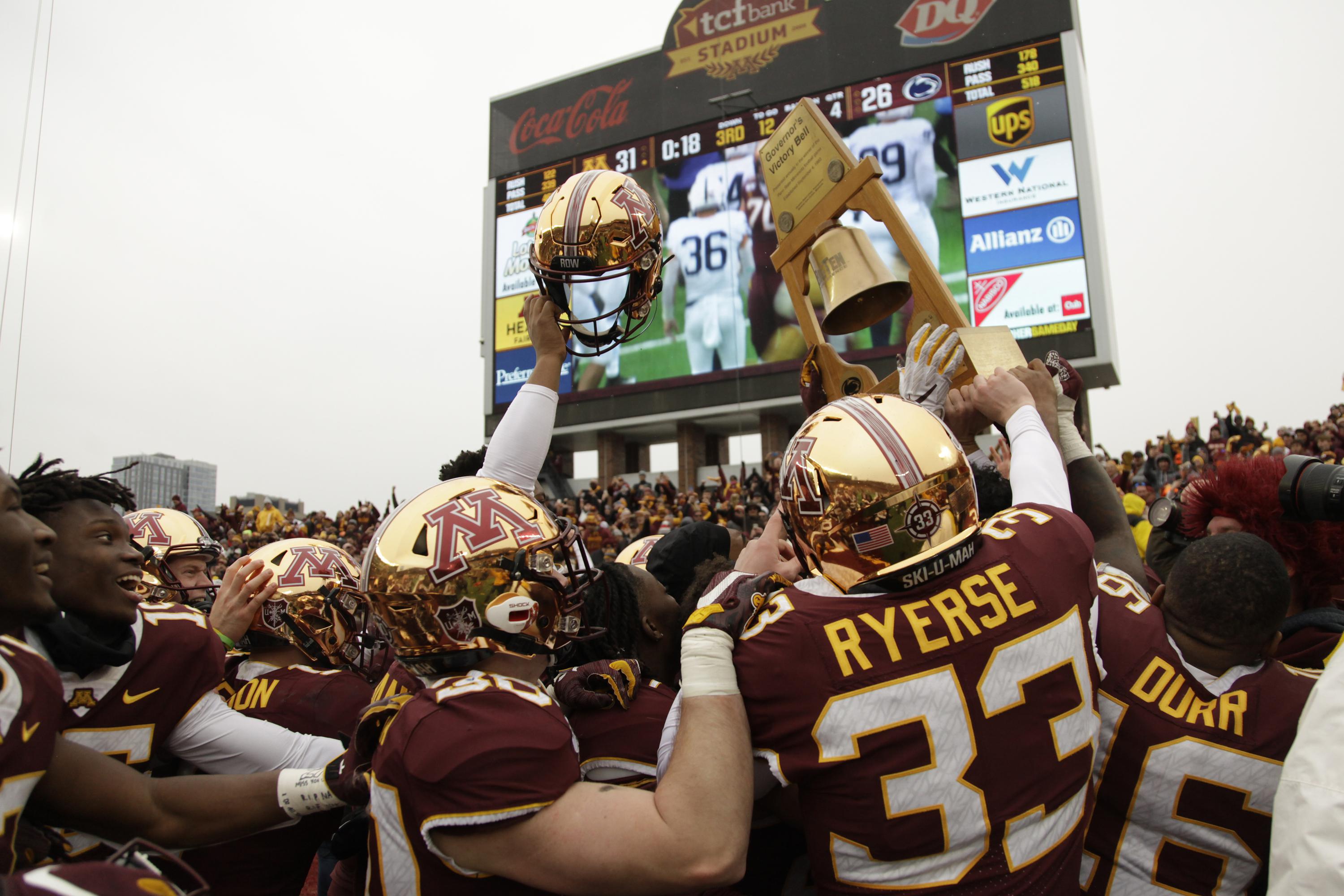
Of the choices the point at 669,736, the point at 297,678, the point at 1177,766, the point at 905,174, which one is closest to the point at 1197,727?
the point at 1177,766

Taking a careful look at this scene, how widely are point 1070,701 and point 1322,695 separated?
39cm

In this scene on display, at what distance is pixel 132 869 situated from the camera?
0.96m

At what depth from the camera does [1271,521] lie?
7.55 ft

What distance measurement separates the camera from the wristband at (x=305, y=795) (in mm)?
1773

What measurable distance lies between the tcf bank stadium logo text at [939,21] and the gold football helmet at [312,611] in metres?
17.3

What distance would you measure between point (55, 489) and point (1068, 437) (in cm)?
259

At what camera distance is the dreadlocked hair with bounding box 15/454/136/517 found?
1956 mm

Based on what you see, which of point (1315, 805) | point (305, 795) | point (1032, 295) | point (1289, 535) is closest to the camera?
point (1315, 805)

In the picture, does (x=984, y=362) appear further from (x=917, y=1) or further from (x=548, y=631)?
(x=917, y=1)

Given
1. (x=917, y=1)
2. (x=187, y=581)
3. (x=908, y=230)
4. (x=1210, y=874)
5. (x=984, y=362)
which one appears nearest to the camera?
(x=1210, y=874)

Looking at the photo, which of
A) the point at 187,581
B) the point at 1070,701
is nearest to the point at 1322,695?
the point at 1070,701

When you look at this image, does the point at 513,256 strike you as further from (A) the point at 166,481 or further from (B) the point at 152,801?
(B) the point at 152,801

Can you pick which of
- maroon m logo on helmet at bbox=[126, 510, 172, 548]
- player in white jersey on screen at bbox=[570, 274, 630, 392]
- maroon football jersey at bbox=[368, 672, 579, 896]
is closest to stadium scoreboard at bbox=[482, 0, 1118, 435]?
player in white jersey on screen at bbox=[570, 274, 630, 392]

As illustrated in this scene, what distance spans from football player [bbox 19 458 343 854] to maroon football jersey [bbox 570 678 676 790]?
0.77 meters
